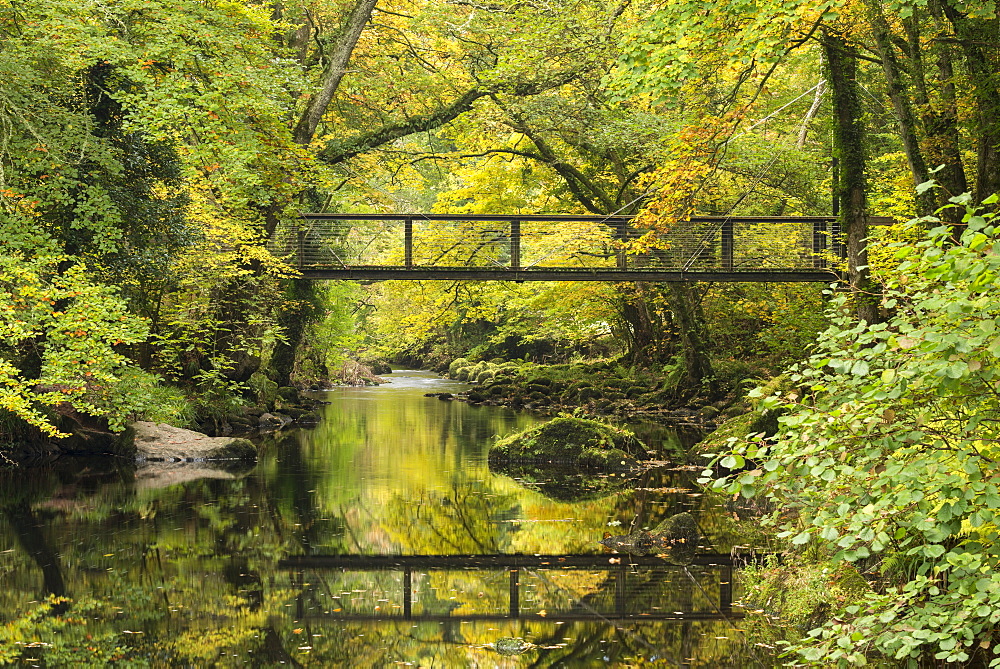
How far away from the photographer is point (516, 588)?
27.7 feet

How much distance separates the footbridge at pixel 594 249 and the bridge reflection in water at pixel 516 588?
349 inches

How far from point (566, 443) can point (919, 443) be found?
11.4 m

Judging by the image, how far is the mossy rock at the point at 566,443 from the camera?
616 inches

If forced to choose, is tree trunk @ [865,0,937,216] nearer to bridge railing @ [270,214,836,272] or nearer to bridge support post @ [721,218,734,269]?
bridge railing @ [270,214,836,272]

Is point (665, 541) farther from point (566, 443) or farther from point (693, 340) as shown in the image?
point (693, 340)

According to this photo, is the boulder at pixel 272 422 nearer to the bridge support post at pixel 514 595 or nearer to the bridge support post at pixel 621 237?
the bridge support post at pixel 621 237

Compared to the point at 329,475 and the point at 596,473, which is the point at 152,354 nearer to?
the point at 329,475

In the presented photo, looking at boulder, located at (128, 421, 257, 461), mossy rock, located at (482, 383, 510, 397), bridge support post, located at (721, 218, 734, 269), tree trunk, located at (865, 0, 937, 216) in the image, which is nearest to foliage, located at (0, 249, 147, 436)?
boulder, located at (128, 421, 257, 461)

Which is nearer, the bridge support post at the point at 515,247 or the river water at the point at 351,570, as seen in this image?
the river water at the point at 351,570

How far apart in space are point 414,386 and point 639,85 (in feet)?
84.8

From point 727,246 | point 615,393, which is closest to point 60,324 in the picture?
point 727,246

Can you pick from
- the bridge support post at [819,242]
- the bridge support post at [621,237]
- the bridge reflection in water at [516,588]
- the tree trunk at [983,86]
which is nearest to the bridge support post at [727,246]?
the bridge support post at [819,242]

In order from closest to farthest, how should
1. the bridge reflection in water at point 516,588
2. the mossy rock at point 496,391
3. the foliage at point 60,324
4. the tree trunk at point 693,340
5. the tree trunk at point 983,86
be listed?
the bridge reflection in water at point 516,588 → the tree trunk at point 983,86 → the foliage at point 60,324 → the tree trunk at point 693,340 → the mossy rock at point 496,391

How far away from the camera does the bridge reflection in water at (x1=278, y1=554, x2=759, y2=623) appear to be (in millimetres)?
7633
